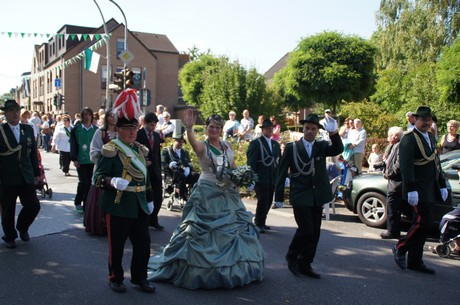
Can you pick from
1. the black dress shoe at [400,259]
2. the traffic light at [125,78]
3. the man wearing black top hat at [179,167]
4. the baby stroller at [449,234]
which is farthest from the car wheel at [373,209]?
the traffic light at [125,78]

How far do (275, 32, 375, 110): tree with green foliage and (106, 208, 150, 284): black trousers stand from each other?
78.0 feet

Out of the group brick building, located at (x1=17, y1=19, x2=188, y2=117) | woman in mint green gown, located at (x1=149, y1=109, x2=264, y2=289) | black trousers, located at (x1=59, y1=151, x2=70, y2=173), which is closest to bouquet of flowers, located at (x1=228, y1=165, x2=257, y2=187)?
woman in mint green gown, located at (x1=149, y1=109, x2=264, y2=289)

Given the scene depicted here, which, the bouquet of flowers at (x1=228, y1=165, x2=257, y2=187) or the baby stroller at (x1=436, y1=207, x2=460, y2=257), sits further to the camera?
the baby stroller at (x1=436, y1=207, x2=460, y2=257)

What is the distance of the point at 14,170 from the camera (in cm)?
692

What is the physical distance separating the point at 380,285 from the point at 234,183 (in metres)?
2.10

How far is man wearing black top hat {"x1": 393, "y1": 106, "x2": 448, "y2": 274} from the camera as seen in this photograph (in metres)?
6.03

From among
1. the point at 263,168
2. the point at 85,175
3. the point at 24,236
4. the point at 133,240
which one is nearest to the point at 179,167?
the point at 85,175

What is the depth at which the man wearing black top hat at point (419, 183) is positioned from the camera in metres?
6.03

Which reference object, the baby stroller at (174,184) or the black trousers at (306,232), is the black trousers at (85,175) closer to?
the baby stroller at (174,184)

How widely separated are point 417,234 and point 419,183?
65 centimetres

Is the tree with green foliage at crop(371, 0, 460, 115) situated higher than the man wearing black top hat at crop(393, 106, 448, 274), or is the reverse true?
the tree with green foliage at crop(371, 0, 460, 115)

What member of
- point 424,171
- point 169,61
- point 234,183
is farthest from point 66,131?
point 169,61

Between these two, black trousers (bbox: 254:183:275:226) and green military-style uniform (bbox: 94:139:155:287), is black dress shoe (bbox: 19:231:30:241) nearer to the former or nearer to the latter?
green military-style uniform (bbox: 94:139:155:287)

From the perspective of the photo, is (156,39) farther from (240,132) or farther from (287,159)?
(287,159)
